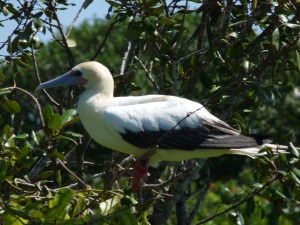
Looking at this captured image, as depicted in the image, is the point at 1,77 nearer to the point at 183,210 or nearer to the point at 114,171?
the point at 114,171

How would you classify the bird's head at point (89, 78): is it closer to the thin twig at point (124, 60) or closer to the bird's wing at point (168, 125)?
the bird's wing at point (168, 125)

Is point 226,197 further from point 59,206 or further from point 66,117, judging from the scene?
point 66,117

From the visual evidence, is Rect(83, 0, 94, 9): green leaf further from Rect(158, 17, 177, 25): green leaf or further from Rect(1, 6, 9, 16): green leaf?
Rect(158, 17, 177, 25): green leaf

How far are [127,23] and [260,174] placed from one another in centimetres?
139

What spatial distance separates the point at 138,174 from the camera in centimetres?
548

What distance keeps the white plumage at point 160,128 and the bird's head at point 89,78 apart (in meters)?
0.11

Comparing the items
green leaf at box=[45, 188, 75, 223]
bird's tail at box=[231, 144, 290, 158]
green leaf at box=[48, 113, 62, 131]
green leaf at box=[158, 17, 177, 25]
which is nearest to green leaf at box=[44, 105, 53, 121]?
green leaf at box=[48, 113, 62, 131]

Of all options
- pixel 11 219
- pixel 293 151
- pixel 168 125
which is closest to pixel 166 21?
pixel 168 125

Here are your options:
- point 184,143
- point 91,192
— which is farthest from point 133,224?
point 184,143

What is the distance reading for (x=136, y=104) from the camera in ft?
19.0

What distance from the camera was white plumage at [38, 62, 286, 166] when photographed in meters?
5.61

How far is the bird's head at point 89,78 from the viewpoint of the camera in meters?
5.94

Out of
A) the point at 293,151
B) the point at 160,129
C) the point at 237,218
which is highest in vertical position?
the point at 293,151

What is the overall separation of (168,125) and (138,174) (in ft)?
1.48
